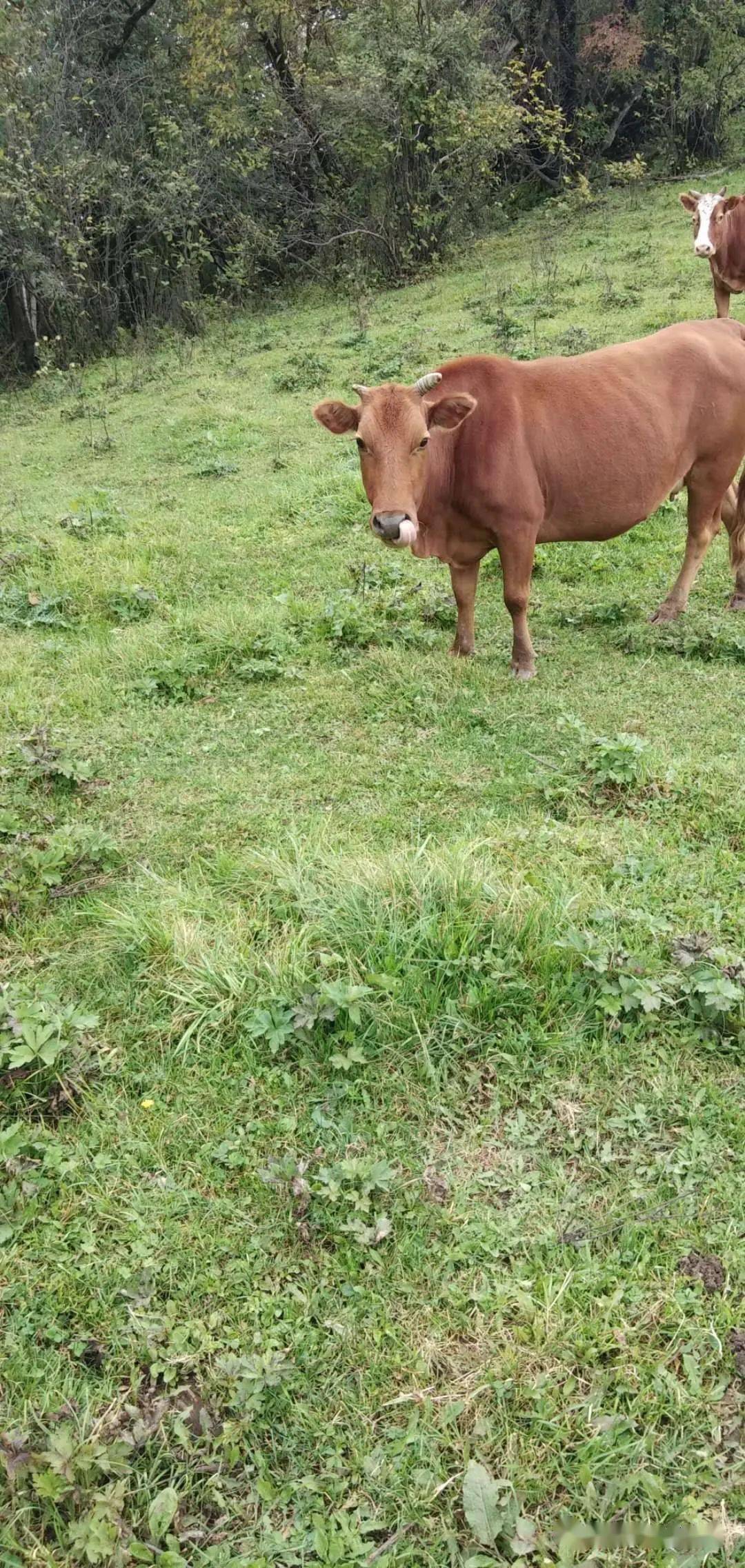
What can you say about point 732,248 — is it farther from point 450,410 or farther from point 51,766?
point 51,766

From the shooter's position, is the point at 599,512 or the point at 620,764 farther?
the point at 599,512

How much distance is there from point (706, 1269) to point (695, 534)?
5097 millimetres

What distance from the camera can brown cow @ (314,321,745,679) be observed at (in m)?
5.12

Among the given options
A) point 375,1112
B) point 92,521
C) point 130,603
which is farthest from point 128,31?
point 375,1112

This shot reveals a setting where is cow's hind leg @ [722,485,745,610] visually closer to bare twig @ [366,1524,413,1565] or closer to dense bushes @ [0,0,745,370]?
bare twig @ [366,1524,413,1565]

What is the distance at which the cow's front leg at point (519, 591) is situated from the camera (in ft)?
18.5

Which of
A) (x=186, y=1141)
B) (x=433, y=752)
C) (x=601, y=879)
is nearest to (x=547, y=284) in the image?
(x=433, y=752)

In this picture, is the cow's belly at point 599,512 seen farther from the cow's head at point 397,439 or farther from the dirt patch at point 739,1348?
the dirt patch at point 739,1348

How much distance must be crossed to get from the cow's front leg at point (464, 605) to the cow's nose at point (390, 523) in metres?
1.12

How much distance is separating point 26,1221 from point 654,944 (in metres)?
2.13

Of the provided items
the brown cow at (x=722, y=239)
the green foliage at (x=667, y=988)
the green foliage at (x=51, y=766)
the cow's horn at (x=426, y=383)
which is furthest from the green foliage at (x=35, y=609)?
the brown cow at (x=722, y=239)

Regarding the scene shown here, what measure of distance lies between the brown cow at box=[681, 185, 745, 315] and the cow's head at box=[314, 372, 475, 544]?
8888 mm

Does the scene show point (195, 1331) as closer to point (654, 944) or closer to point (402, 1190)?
point (402, 1190)

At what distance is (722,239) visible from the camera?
1204 centimetres
